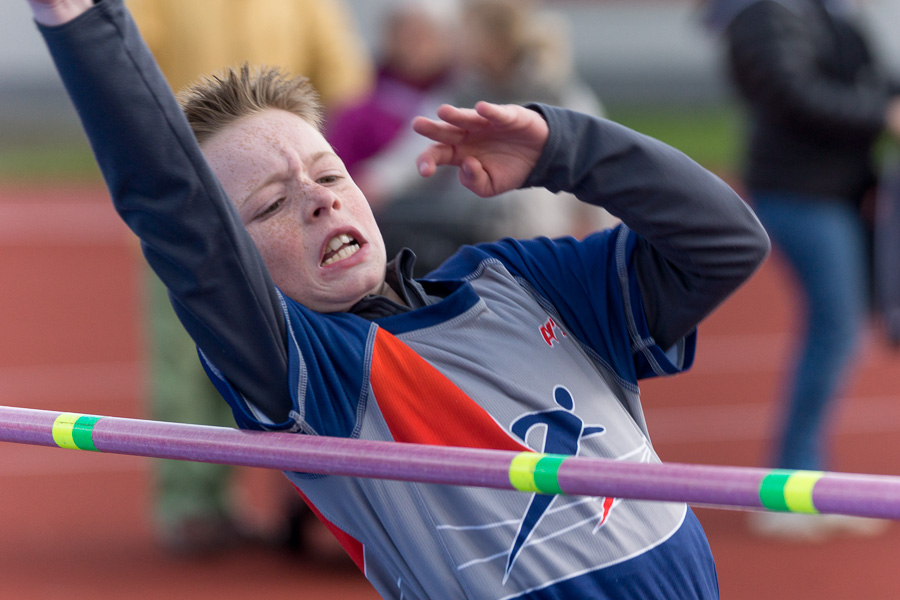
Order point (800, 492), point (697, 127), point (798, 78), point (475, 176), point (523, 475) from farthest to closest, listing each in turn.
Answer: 1. point (697, 127)
2. point (798, 78)
3. point (475, 176)
4. point (523, 475)
5. point (800, 492)

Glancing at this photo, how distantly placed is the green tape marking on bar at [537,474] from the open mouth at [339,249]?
15.7 inches

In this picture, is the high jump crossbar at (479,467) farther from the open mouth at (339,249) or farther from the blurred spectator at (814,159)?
the blurred spectator at (814,159)

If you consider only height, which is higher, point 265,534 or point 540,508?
point 540,508

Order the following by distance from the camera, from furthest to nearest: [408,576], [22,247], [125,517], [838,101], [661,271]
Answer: [22,247] < [125,517] < [838,101] < [661,271] < [408,576]

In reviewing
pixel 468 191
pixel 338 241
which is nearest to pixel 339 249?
pixel 338 241

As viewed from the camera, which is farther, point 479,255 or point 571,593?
point 479,255

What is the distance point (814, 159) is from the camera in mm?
3598

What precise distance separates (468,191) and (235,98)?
1.90m

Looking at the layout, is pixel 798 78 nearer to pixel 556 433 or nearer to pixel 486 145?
pixel 486 145

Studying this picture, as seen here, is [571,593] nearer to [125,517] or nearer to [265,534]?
[265,534]

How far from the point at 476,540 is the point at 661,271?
422mm

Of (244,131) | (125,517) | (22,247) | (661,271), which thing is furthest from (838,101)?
(22,247)

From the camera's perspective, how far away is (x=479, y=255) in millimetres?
1526

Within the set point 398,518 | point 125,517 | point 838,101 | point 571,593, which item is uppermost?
point 398,518
